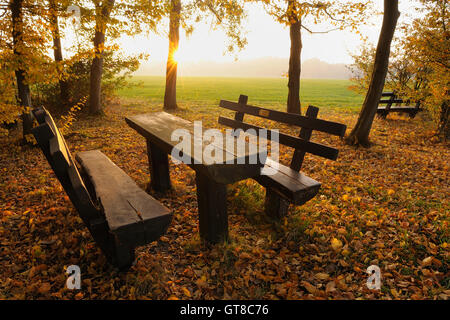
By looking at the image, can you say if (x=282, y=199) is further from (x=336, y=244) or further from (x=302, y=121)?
(x=302, y=121)

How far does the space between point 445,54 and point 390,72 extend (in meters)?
6.09

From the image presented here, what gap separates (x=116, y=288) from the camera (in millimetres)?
2369

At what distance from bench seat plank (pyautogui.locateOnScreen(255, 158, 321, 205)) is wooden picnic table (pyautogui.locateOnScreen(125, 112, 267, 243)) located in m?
0.55

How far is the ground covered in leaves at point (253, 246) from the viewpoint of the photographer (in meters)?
2.42

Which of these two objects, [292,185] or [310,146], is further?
[310,146]

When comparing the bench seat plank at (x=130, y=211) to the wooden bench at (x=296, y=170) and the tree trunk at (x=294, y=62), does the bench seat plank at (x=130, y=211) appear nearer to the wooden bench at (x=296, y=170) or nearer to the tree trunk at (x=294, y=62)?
the wooden bench at (x=296, y=170)

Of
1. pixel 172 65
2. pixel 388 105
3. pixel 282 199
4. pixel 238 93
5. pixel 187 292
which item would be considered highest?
pixel 172 65

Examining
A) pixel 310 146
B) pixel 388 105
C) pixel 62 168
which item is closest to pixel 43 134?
pixel 62 168

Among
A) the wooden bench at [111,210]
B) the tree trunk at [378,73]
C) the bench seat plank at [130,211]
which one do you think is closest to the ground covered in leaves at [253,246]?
the wooden bench at [111,210]

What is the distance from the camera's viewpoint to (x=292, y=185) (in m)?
2.89

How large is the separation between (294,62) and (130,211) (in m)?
8.30
